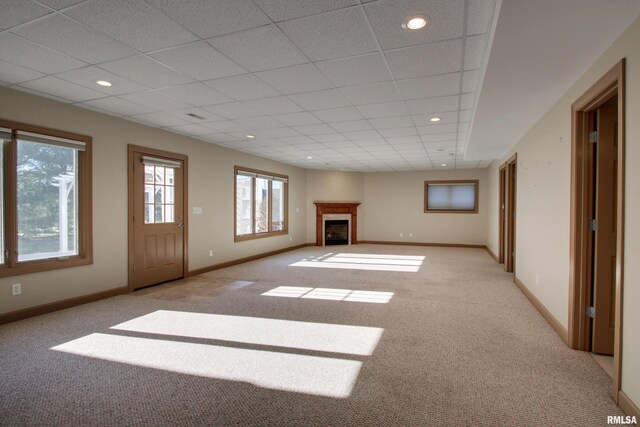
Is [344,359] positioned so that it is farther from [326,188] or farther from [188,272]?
[326,188]

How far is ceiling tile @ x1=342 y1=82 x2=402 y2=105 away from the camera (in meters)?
3.37

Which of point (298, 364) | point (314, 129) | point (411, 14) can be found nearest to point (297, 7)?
point (411, 14)

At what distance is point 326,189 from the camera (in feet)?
34.0

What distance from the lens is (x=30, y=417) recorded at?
192 centimetres

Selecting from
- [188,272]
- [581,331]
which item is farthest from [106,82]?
[581,331]

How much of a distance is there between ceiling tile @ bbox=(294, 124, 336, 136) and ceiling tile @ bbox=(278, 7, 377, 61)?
89.2 inches

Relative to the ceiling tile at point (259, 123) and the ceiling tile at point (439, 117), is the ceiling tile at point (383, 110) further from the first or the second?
the ceiling tile at point (259, 123)

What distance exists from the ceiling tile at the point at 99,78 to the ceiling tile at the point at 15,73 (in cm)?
21

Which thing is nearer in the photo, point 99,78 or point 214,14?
point 214,14

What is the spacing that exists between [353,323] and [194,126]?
11.8 ft

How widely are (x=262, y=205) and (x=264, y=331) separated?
524 centimetres

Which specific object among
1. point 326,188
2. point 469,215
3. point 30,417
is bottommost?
point 30,417

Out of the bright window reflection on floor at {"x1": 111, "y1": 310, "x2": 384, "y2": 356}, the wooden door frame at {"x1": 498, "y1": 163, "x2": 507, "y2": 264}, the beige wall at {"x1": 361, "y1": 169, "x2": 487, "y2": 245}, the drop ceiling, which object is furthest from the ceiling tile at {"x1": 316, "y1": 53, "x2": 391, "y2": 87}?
the beige wall at {"x1": 361, "y1": 169, "x2": 487, "y2": 245}

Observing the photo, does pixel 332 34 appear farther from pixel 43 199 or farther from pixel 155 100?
pixel 43 199
